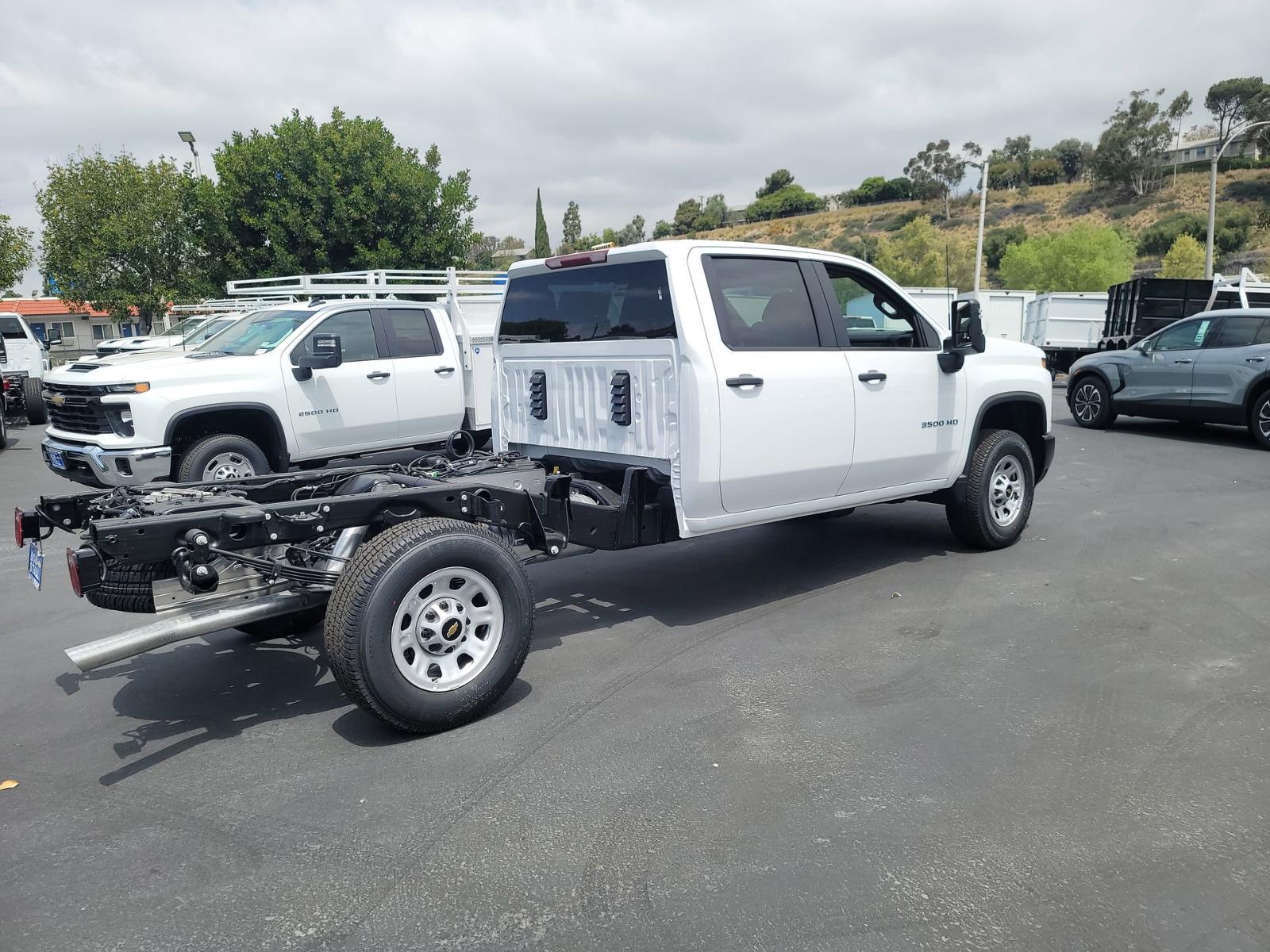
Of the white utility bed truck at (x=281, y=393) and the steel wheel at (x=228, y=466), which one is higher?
the white utility bed truck at (x=281, y=393)

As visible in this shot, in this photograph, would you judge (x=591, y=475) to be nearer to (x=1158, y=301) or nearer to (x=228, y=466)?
(x=228, y=466)

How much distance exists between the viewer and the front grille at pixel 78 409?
802cm

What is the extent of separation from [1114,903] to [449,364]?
823cm

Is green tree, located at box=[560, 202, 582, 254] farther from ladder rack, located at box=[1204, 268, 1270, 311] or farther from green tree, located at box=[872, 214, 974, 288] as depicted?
ladder rack, located at box=[1204, 268, 1270, 311]

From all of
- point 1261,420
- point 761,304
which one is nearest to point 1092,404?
point 1261,420

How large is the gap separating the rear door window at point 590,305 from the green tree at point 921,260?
34.8 metres

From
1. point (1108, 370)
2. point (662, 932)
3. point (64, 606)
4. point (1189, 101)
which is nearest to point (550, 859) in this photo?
point (662, 932)

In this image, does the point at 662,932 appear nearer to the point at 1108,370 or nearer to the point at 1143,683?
the point at 1143,683

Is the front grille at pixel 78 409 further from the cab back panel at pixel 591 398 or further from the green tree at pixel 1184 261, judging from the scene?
the green tree at pixel 1184 261

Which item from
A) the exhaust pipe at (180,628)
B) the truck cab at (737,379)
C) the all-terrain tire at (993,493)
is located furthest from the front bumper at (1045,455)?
the exhaust pipe at (180,628)

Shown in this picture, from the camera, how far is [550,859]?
317 cm

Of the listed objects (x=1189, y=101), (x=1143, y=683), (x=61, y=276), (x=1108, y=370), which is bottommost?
(x=1143, y=683)

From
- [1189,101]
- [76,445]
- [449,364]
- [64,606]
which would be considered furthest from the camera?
[1189,101]

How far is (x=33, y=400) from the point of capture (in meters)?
16.9
